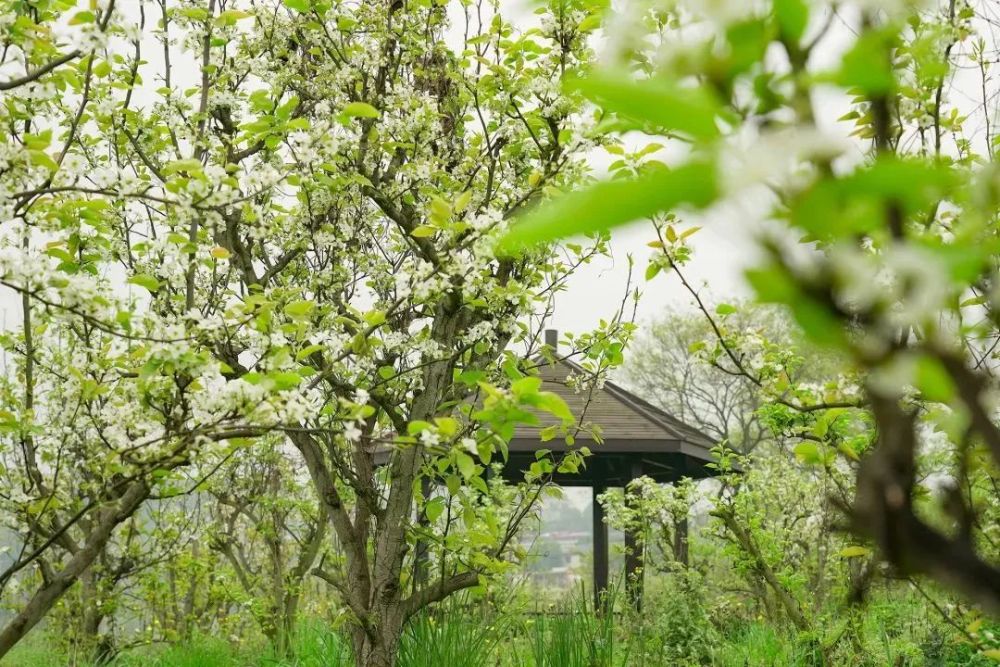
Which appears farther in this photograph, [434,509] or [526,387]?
[434,509]

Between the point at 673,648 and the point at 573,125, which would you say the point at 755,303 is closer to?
the point at 573,125

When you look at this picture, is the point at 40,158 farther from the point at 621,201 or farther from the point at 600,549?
the point at 600,549

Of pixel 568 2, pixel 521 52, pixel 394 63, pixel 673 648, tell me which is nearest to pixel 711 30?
pixel 568 2

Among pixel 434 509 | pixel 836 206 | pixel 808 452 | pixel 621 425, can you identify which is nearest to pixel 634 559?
pixel 621 425

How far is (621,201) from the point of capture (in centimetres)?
31

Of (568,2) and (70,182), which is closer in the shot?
(70,182)

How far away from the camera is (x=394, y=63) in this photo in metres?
4.29

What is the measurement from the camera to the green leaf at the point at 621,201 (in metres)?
0.30

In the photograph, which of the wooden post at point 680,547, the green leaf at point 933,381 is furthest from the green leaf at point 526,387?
the wooden post at point 680,547

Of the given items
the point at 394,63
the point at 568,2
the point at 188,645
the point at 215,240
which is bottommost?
the point at 188,645

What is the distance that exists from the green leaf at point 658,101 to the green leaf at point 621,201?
0.02 metres

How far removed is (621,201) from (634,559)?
8.92 meters

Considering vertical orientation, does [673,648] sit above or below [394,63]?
below

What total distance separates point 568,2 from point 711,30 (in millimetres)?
3139
